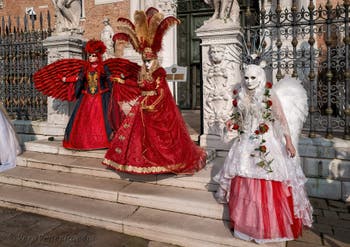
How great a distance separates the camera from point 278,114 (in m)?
3.05

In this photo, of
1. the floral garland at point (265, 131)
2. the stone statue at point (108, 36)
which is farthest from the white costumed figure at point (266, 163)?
the stone statue at point (108, 36)

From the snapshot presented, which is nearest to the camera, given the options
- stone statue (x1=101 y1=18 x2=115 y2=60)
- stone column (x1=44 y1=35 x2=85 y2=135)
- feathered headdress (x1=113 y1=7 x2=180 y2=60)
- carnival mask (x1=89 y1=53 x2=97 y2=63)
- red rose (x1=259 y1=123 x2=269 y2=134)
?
red rose (x1=259 y1=123 x2=269 y2=134)

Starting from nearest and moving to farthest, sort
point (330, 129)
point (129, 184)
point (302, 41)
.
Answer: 1. point (129, 184)
2. point (330, 129)
3. point (302, 41)

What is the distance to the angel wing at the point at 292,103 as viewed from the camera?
3.27 metres

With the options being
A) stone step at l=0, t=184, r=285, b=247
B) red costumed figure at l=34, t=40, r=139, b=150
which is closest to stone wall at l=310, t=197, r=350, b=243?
stone step at l=0, t=184, r=285, b=247

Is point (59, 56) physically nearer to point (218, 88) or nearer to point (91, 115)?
point (91, 115)

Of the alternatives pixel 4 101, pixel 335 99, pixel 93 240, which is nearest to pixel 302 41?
pixel 335 99

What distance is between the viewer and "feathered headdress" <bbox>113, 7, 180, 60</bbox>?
4.17 meters

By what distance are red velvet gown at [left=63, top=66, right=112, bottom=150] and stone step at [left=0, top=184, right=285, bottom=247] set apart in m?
1.27

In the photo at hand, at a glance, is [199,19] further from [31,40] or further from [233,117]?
[233,117]

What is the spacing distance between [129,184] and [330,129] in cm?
355

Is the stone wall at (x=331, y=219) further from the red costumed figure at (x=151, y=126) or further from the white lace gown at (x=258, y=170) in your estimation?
the red costumed figure at (x=151, y=126)

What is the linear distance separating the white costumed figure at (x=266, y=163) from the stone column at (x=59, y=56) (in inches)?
192

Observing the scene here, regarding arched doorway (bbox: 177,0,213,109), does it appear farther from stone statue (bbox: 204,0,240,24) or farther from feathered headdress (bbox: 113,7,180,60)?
feathered headdress (bbox: 113,7,180,60)
